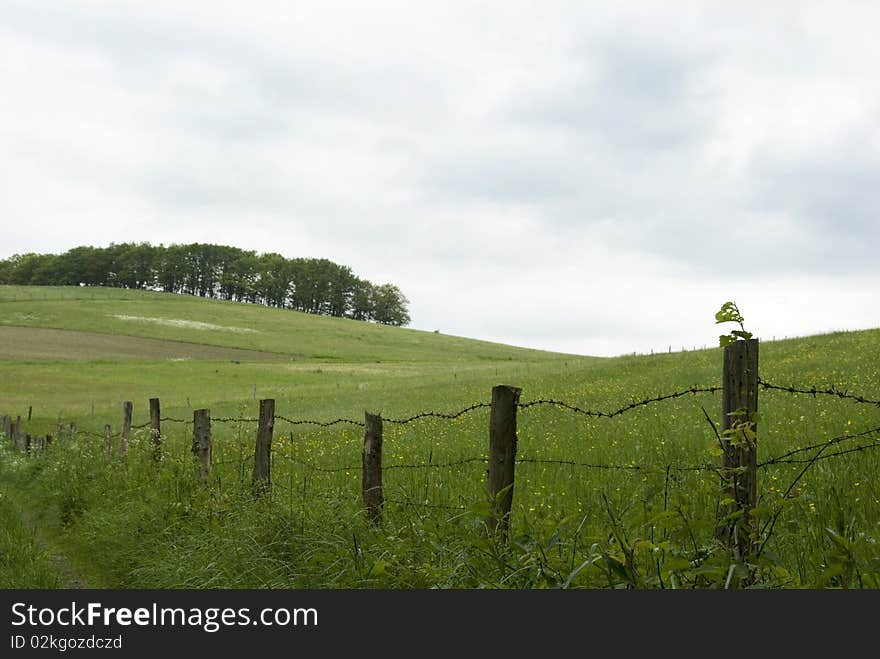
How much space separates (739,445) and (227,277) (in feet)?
557

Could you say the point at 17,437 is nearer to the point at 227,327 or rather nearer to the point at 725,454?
the point at 725,454

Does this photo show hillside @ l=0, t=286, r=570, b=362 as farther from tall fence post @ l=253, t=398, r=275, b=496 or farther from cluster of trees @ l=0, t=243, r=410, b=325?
tall fence post @ l=253, t=398, r=275, b=496

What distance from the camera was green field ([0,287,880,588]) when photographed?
4570 millimetres

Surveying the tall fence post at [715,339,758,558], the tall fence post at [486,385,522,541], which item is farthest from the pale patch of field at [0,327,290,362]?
the tall fence post at [715,339,758,558]

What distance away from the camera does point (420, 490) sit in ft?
32.6

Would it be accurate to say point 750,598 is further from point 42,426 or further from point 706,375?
point 42,426

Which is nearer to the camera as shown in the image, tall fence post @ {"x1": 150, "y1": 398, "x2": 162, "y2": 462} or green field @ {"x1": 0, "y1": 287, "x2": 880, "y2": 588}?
green field @ {"x1": 0, "y1": 287, "x2": 880, "y2": 588}

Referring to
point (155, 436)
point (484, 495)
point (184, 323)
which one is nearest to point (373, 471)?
point (484, 495)

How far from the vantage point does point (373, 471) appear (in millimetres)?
7461

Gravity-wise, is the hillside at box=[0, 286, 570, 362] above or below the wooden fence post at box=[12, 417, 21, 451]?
above

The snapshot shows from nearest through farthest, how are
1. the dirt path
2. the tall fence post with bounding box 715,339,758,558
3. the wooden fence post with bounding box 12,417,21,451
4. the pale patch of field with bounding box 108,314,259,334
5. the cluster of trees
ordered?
1. the tall fence post with bounding box 715,339,758,558
2. the dirt path
3. the wooden fence post with bounding box 12,417,21,451
4. the pale patch of field with bounding box 108,314,259,334
5. the cluster of trees

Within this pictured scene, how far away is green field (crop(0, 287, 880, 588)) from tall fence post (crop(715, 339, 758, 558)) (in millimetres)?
130

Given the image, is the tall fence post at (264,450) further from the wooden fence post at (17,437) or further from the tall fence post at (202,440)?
the wooden fence post at (17,437)

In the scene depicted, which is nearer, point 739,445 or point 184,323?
point 739,445
